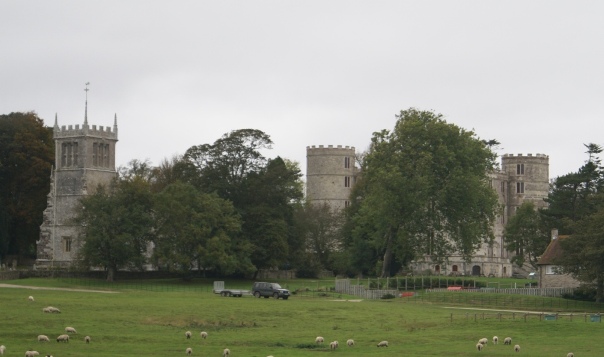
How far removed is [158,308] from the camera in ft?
218

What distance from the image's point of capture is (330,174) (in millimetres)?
155875

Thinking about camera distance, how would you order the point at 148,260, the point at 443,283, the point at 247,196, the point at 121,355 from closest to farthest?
the point at 121,355
the point at 443,283
the point at 148,260
the point at 247,196

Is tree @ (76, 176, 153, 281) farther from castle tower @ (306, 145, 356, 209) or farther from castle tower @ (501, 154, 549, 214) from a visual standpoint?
castle tower @ (501, 154, 549, 214)

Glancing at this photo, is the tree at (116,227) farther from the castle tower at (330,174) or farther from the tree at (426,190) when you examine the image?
the castle tower at (330,174)

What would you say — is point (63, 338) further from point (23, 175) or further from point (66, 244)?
point (23, 175)

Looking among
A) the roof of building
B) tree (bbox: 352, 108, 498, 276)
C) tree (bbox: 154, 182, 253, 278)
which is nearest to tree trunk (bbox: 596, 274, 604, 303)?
the roof of building

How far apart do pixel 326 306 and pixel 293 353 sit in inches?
942

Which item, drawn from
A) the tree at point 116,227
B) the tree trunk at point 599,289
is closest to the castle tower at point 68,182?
the tree at point 116,227

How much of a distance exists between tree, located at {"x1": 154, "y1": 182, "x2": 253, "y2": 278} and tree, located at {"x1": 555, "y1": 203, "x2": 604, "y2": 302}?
2813cm

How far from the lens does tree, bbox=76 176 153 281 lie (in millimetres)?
95688

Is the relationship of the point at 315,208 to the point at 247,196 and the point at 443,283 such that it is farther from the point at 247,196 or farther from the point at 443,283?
the point at 443,283

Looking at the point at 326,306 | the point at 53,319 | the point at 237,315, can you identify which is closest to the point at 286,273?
the point at 326,306

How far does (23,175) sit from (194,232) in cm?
2442

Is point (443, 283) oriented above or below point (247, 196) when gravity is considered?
below
